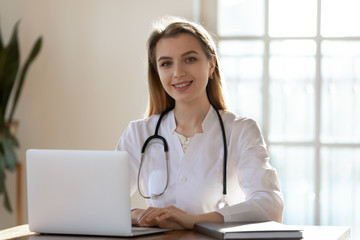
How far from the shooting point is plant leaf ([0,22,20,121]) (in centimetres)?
414

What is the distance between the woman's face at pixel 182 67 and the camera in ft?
8.01

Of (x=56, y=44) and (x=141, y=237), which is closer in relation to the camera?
(x=141, y=237)

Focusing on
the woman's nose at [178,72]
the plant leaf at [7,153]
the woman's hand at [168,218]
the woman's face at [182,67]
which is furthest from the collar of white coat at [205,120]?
the plant leaf at [7,153]

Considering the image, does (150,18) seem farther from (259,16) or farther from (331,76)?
(331,76)

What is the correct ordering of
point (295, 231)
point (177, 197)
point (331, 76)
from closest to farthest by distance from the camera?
point (295, 231) < point (177, 197) < point (331, 76)

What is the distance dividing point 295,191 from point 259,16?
1.20m

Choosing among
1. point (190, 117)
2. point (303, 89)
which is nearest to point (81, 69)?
point (303, 89)

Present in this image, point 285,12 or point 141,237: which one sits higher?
point 285,12

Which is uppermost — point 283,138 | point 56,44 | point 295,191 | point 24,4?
point 24,4

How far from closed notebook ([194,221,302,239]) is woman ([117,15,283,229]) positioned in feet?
1.15

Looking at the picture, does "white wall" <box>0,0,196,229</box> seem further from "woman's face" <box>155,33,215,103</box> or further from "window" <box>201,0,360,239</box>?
"woman's face" <box>155,33,215,103</box>

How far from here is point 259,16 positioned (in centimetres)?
416

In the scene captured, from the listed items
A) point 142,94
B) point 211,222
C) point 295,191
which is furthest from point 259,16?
point 211,222

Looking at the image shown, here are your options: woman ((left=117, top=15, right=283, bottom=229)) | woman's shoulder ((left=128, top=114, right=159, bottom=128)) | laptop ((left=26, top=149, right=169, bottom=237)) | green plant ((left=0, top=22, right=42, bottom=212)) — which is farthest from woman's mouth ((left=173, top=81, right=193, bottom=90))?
green plant ((left=0, top=22, right=42, bottom=212))
